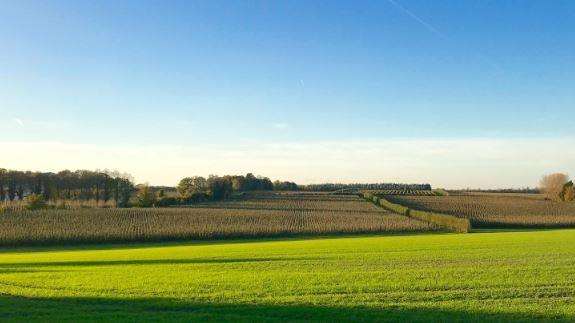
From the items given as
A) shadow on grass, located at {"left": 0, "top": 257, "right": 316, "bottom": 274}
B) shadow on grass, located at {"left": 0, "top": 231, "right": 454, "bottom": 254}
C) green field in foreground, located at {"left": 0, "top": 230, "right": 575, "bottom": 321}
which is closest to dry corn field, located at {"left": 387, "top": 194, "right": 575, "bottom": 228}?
shadow on grass, located at {"left": 0, "top": 231, "right": 454, "bottom": 254}

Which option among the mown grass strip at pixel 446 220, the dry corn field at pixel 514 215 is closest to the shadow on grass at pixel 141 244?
the mown grass strip at pixel 446 220

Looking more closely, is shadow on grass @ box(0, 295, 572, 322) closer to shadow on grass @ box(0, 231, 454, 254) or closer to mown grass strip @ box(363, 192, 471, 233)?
shadow on grass @ box(0, 231, 454, 254)

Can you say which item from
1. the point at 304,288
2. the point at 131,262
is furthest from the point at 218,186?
the point at 304,288

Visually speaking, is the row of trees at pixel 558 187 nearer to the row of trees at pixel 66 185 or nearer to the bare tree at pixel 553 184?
the bare tree at pixel 553 184

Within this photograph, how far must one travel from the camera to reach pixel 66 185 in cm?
13188

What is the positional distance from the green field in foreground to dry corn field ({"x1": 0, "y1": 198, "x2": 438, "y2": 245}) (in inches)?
987

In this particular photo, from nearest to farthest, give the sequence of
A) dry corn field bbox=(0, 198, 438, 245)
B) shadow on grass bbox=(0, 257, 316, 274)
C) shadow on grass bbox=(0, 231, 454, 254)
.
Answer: shadow on grass bbox=(0, 257, 316, 274) → shadow on grass bbox=(0, 231, 454, 254) → dry corn field bbox=(0, 198, 438, 245)

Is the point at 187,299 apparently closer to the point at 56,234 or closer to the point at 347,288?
the point at 347,288

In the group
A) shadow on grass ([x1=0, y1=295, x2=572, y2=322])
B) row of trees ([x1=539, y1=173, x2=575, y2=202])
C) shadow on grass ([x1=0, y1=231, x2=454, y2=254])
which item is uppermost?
row of trees ([x1=539, y1=173, x2=575, y2=202])

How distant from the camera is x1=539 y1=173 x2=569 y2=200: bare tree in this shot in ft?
393

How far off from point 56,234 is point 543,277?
1727 inches

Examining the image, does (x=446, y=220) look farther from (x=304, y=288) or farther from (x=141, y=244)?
(x=304, y=288)

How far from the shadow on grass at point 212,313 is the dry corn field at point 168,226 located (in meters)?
37.4

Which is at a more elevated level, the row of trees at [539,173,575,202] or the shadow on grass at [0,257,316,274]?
the row of trees at [539,173,575,202]
